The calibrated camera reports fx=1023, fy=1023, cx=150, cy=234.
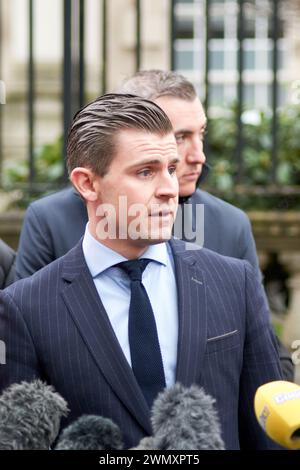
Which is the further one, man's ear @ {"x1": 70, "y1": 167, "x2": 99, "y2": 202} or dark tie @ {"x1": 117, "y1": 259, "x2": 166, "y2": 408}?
man's ear @ {"x1": 70, "y1": 167, "x2": 99, "y2": 202}

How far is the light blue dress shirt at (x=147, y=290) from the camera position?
2.55 metres

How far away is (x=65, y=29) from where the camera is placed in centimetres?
579

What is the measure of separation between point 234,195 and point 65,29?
1345 mm

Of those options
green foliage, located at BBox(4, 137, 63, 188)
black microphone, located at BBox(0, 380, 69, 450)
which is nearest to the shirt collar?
black microphone, located at BBox(0, 380, 69, 450)

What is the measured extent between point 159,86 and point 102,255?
120 cm

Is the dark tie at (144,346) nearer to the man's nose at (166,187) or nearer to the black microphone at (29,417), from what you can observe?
the man's nose at (166,187)

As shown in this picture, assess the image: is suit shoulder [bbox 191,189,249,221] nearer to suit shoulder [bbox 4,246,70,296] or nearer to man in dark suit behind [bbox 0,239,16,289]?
man in dark suit behind [bbox 0,239,16,289]

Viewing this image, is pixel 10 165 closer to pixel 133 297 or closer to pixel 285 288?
pixel 285 288

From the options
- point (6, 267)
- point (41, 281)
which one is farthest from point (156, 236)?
point (6, 267)

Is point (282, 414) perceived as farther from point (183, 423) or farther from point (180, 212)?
point (180, 212)

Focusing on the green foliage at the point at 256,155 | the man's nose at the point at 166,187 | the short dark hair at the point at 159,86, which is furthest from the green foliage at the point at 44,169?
the man's nose at the point at 166,187

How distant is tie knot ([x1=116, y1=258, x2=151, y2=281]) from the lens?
2.58 m

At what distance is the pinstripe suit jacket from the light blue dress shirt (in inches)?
1.3
